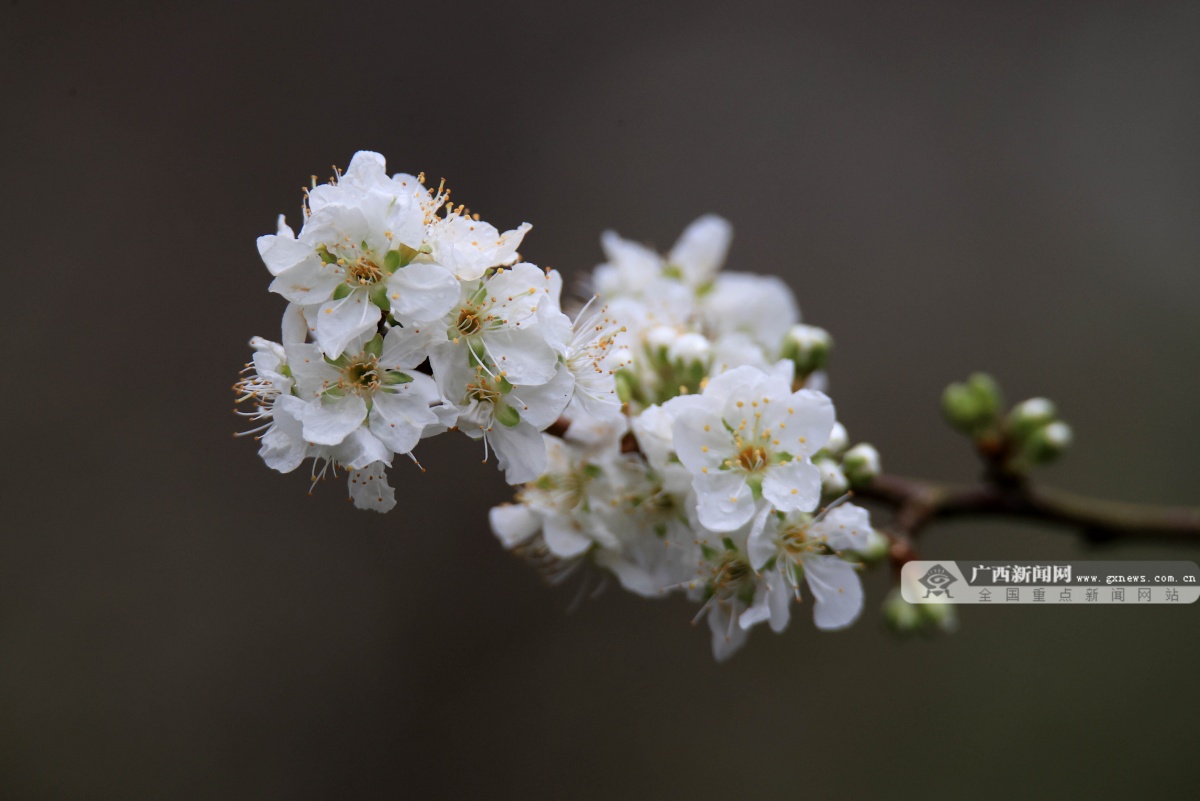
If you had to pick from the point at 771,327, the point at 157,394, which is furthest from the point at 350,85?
the point at 771,327

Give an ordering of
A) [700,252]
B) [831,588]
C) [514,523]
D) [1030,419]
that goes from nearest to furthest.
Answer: [831,588], [514,523], [1030,419], [700,252]

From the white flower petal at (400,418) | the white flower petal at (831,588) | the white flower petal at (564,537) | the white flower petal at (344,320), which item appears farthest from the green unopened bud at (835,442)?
the white flower petal at (344,320)

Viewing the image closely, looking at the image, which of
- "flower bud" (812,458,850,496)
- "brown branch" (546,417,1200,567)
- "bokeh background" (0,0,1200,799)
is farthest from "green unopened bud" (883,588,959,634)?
"bokeh background" (0,0,1200,799)

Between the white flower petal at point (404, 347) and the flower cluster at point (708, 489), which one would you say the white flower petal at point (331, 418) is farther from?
the flower cluster at point (708, 489)

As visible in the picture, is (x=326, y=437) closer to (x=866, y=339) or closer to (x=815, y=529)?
(x=815, y=529)

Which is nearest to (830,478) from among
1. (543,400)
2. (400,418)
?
(543,400)

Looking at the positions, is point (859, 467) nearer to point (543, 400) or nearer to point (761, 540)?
point (761, 540)

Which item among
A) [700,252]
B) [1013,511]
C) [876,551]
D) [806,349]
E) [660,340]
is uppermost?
[700,252]
